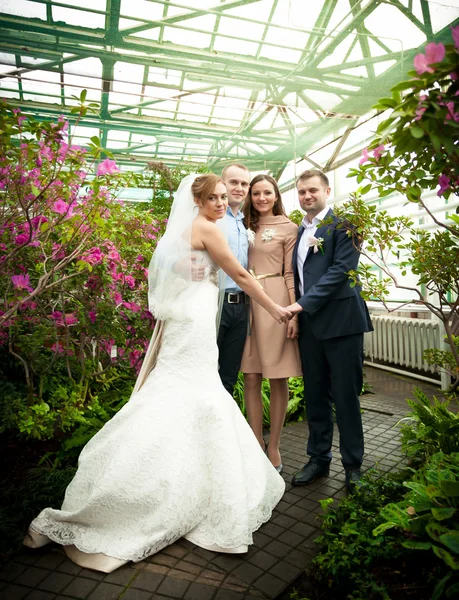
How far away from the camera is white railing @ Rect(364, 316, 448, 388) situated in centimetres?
582

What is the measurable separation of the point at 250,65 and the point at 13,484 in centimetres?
429

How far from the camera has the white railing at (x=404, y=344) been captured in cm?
582

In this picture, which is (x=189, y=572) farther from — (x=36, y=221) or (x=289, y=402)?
(x=289, y=402)

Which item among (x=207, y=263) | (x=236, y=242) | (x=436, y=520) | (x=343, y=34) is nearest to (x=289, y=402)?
(x=236, y=242)

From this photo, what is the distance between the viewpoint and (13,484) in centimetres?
248

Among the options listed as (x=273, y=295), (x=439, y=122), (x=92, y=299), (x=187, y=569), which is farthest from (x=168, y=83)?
(x=187, y=569)

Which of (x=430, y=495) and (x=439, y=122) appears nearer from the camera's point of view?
(x=439, y=122)

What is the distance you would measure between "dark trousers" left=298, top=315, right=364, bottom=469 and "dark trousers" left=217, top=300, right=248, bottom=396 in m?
0.42

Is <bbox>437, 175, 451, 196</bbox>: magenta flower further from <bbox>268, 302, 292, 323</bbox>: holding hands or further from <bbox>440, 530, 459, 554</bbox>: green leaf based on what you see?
<bbox>268, 302, 292, 323</bbox>: holding hands

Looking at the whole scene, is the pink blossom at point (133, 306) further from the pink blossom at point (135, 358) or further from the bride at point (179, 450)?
the bride at point (179, 450)

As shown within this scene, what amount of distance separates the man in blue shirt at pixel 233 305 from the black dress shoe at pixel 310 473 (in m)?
0.76

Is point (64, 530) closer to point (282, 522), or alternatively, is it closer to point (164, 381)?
point (164, 381)

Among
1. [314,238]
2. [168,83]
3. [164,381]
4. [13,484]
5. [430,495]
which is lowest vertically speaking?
[13,484]

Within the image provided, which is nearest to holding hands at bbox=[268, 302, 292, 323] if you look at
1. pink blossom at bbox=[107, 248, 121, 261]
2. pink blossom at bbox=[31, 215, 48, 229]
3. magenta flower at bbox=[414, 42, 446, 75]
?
pink blossom at bbox=[107, 248, 121, 261]
